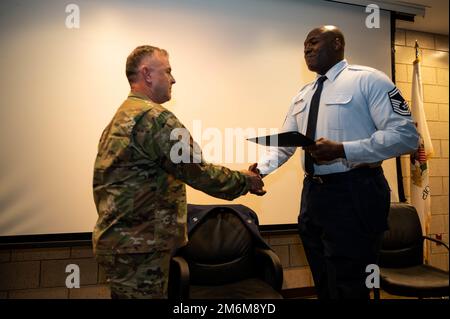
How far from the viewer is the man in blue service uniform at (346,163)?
1326mm

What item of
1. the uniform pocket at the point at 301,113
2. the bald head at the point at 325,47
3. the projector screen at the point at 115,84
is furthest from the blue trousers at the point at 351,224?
the projector screen at the point at 115,84

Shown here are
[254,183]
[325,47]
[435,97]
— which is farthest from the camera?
[435,97]

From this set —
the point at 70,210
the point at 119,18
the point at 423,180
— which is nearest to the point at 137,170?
the point at 70,210

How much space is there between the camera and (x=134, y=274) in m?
1.28

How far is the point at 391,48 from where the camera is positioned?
2.98 meters

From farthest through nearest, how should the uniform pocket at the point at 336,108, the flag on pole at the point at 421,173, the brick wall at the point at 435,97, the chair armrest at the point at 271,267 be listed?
the brick wall at the point at 435,97 → the flag on pole at the point at 421,173 → the chair armrest at the point at 271,267 → the uniform pocket at the point at 336,108

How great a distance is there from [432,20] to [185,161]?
328cm

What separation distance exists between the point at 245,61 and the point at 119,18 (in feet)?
3.25

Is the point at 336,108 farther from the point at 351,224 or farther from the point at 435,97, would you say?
the point at 435,97

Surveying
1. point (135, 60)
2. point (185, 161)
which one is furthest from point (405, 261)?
point (135, 60)

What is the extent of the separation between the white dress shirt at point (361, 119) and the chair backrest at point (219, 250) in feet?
2.69

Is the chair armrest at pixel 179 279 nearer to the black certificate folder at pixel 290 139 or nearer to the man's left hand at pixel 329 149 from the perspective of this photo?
the black certificate folder at pixel 290 139

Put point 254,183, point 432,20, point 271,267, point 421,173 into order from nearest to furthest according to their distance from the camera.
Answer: point 254,183 < point 271,267 < point 421,173 < point 432,20

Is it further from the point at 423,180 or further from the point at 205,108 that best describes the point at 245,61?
the point at 423,180
